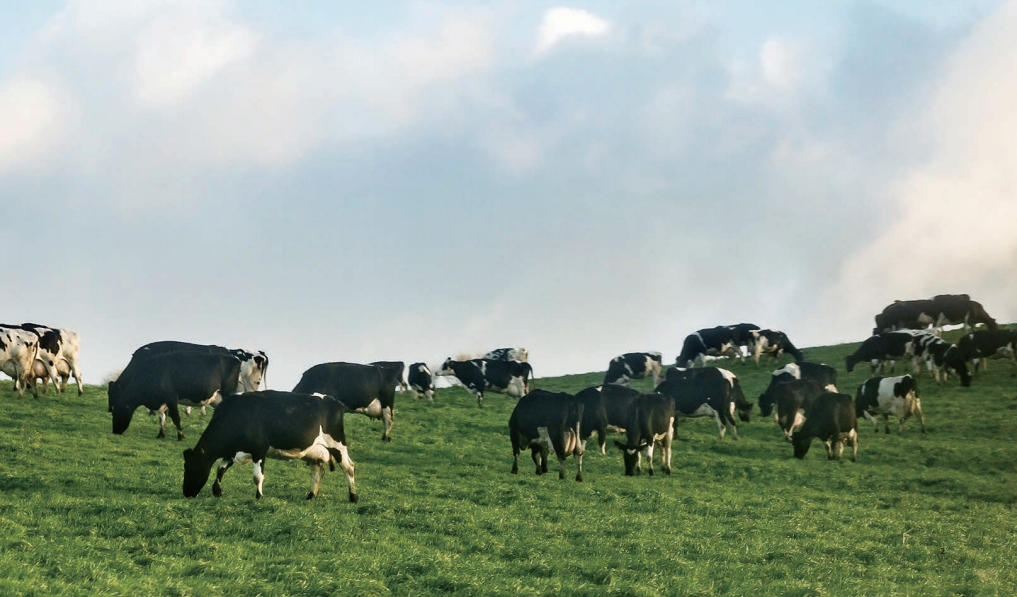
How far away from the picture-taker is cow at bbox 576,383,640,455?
90.3ft

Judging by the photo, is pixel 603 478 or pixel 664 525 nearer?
pixel 664 525

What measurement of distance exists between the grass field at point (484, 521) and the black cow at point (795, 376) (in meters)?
6.51

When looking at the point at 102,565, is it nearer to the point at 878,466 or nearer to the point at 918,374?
the point at 878,466

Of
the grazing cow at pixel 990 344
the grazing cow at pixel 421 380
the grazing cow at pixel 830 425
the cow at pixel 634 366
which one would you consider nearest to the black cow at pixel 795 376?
the grazing cow at pixel 830 425

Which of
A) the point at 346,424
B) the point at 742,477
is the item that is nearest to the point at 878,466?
the point at 742,477

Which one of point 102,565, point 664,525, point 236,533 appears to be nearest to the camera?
point 102,565

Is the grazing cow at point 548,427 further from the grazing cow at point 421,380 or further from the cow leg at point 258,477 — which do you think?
the grazing cow at point 421,380

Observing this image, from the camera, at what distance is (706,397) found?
114 ft

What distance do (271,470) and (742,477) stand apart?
13478 millimetres

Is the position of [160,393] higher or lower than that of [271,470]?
higher

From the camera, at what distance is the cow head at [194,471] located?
63.2 feet

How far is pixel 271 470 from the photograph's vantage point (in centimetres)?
2366

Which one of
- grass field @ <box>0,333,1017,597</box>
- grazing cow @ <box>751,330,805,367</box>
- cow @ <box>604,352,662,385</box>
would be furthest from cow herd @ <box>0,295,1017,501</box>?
cow @ <box>604,352,662,385</box>

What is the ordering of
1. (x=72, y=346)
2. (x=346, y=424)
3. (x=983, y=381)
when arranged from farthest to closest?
(x=983, y=381) < (x=72, y=346) < (x=346, y=424)
